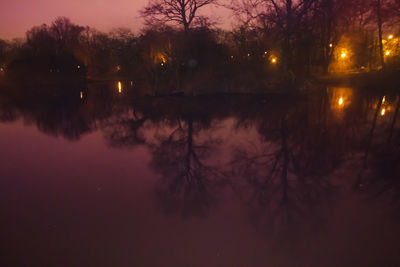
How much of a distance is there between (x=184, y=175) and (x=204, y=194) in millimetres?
1197

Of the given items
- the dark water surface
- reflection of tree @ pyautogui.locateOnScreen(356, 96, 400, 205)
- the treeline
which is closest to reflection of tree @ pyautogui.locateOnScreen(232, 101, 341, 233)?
the dark water surface

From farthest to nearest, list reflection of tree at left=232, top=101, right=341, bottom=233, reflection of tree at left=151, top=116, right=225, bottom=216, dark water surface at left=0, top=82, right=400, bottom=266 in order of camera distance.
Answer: reflection of tree at left=151, top=116, right=225, bottom=216 < reflection of tree at left=232, top=101, right=341, bottom=233 < dark water surface at left=0, top=82, right=400, bottom=266

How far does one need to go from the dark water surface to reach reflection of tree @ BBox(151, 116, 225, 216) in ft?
0.12

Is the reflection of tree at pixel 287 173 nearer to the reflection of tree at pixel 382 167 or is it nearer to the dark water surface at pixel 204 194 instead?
the dark water surface at pixel 204 194

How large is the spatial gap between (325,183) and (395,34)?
101 ft

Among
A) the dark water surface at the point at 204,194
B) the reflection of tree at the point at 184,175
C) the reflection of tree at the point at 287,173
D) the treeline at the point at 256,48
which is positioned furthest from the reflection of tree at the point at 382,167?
the treeline at the point at 256,48

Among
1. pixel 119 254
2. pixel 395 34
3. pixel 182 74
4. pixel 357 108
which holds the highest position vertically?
pixel 395 34

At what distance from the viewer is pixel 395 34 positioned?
91.7 ft

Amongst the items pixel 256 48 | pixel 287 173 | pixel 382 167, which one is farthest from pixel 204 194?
pixel 256 48

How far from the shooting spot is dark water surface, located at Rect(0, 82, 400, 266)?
400 cm

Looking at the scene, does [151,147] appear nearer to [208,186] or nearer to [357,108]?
[208,186]

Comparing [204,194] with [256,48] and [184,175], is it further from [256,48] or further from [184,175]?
[256,48]

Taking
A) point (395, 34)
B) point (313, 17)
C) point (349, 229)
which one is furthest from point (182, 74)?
point (395, 34)

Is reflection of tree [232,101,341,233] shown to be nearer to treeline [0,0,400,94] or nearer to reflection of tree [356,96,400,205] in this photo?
reflection of tree [356,96,400,205]
